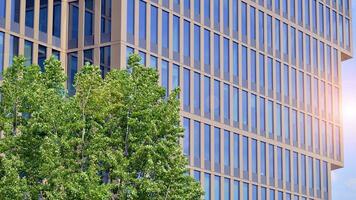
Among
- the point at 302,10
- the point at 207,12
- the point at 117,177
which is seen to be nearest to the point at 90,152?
the point at 117,177

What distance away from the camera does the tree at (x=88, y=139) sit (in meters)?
37.1

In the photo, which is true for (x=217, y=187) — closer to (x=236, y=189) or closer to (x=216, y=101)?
(x=236, y=189)

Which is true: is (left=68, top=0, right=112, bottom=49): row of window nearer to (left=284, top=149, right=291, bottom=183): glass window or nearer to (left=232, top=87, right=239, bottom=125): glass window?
(left=232, top=87, right=239, bottom=125): glass window

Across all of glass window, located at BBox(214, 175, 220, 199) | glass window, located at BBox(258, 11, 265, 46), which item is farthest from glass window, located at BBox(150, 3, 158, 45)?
glass window, located at BBox(258, 11, 265, 46)

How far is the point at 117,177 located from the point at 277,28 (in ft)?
140

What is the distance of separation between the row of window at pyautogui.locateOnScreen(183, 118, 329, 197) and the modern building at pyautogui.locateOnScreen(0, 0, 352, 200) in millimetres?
75

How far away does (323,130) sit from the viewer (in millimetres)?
84000

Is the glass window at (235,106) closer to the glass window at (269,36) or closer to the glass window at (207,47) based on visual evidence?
the glass window at (207,47)

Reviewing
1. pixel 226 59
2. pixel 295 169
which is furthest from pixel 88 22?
pixel 295 169

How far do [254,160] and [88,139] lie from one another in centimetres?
3677

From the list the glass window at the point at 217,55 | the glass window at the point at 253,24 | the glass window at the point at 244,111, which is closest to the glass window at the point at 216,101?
the glass window at the point at 217,55

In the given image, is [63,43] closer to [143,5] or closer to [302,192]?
[143,5]

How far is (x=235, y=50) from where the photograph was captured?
7338 centimetres

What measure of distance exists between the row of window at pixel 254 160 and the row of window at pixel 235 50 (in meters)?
4.37
